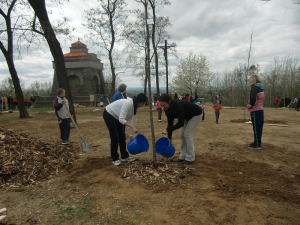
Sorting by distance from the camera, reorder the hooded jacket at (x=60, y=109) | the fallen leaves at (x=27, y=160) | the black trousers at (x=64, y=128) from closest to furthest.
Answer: the fallen leaves at (x=27, y=160) < the hooded jacket at (x=60, y=109) < the black trousers at (x=64, y=128)

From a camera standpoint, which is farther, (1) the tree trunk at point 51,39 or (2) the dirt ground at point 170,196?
(1) the tree trunk at point 51,39

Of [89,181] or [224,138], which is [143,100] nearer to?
[89,181]

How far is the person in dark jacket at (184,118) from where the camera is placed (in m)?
3.69

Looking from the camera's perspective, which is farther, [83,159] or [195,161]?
[83,159]

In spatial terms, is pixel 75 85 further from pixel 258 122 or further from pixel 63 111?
pixel 258 122

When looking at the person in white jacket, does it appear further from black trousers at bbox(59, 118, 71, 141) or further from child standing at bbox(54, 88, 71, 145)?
black trousers at bbox(59, 118, 71, 141)

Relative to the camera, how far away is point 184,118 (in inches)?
154

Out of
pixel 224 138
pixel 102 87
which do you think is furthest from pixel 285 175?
pixel 102 87

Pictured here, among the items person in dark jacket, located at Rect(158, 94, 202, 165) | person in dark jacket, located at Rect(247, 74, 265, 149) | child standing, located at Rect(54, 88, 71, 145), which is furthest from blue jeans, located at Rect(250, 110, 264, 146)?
child standing, located at Rect(54, 88, 71, 145)

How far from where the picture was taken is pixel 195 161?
176 inches

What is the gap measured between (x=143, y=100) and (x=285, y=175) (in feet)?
9.17

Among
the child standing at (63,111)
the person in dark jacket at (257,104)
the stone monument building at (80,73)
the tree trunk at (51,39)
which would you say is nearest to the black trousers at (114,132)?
the child standing at (63,111)

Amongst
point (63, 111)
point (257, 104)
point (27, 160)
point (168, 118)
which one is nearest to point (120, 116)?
point (168, 118)

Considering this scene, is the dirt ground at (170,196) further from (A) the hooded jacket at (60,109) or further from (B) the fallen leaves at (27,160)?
(A) the hooded jacket at (60,109)
